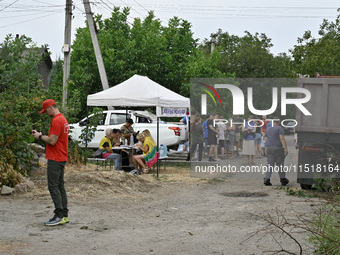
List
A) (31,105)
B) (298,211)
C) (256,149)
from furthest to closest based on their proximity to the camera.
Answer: (256,149) < (31,105) < (298,211)

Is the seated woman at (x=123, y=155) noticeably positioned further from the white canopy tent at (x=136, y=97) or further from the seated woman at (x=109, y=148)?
the white canopy tent at (x=136, y=97)

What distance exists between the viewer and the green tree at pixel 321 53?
44062 mm

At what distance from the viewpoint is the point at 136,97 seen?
1656 cm

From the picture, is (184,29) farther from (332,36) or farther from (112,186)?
(332,36)

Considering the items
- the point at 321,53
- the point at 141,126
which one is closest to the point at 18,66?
the point at 141,126

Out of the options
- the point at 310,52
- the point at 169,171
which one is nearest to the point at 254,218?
the point at 169,171

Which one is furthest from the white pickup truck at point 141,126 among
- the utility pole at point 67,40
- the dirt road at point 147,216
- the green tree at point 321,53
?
the green tree at point 321,53

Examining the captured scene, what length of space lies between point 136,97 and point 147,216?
6675 mm

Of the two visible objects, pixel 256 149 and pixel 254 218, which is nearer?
pixel 254 218

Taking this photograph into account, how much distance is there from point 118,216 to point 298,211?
3.20 m

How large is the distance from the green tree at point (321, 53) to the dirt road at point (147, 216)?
29960mm

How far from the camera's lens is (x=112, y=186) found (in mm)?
13125

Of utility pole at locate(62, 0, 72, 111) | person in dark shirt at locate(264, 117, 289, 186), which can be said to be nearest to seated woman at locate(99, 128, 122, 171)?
person in dark shirt at locate(264, 117, 289, 186)

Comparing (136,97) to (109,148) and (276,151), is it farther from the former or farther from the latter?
(276,151)
